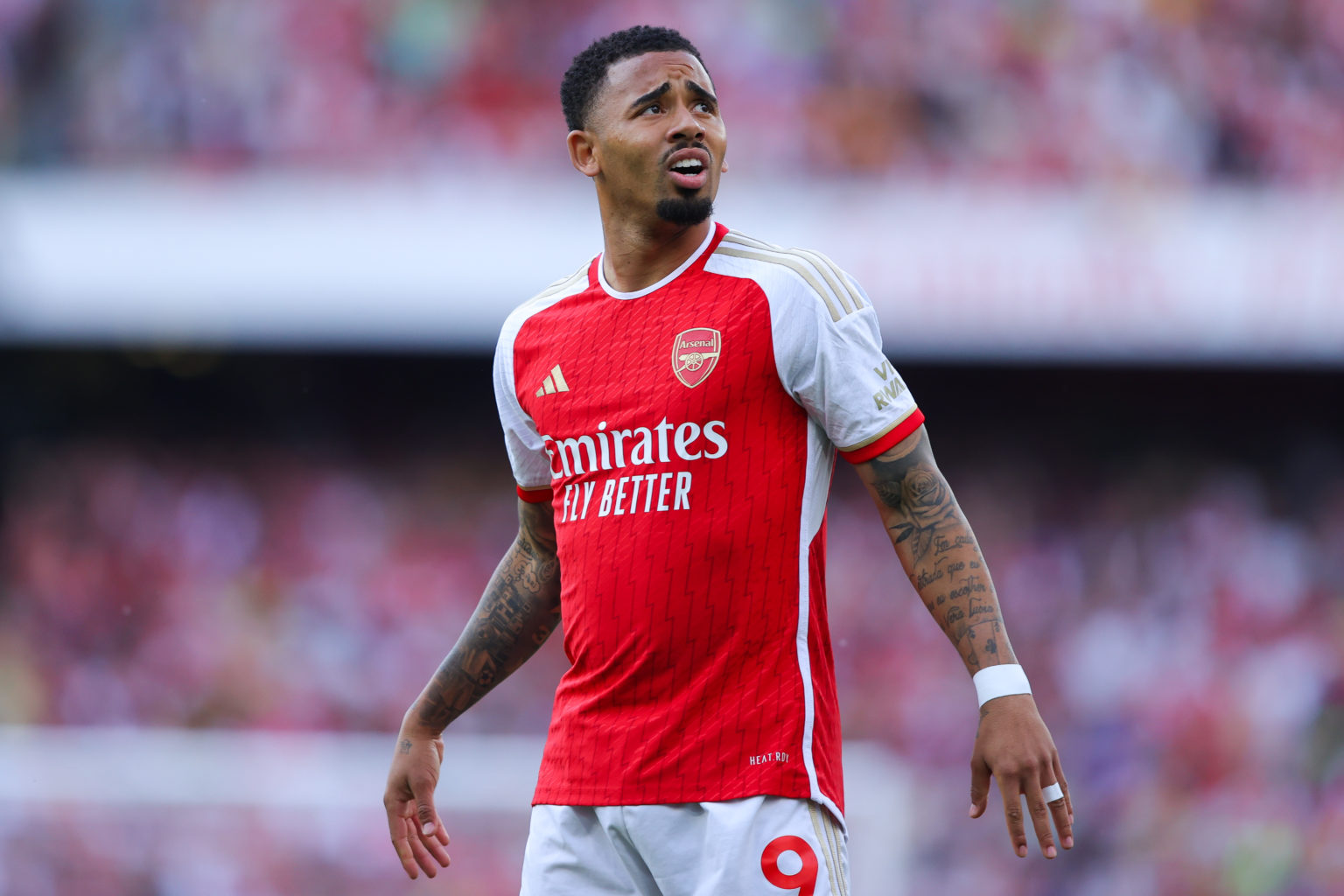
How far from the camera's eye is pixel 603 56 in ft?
9.16

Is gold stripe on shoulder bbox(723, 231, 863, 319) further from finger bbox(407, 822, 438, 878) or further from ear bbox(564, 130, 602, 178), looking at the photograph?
finger bbox(407, 822, 438, 878)

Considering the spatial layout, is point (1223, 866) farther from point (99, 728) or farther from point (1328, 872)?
point (99, 728)

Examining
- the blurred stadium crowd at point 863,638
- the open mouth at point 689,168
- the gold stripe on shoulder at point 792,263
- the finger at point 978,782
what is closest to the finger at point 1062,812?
the finger at point 978,782

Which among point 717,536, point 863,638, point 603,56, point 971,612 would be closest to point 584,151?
point 603,56

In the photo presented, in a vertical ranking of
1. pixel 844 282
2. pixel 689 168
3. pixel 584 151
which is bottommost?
pixel 844 282

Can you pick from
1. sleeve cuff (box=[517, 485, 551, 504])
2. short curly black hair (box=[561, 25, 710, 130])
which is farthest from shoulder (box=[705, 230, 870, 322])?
sleeve cuff (box=[517, 485, 551, 504])

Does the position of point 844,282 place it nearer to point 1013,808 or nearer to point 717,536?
point 717,536

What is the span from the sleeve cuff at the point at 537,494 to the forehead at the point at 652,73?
2.49ft

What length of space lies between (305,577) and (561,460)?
7.00 meters

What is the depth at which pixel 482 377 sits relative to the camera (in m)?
9.69

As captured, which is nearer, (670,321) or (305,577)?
(670,321)

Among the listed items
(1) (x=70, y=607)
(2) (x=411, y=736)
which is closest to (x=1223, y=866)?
(2) (x=411, y=736)

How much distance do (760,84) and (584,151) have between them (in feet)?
20.9

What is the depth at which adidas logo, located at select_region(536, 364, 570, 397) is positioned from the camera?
2666 millimetres
